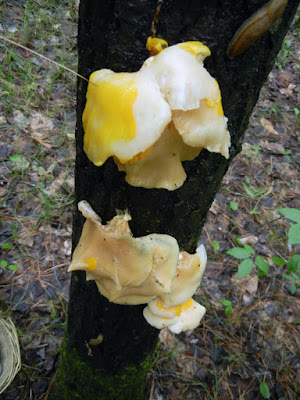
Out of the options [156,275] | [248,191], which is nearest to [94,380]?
[156,275]

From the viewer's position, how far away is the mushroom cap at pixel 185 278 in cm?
129

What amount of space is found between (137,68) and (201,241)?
8.04 ft

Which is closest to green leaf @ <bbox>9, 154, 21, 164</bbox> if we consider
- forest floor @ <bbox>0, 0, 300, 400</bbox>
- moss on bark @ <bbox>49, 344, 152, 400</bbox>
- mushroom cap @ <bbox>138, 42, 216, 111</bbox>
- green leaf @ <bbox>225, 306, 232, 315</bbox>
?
forest floor @ <bbox>0, 0, 300, 400</bbox>

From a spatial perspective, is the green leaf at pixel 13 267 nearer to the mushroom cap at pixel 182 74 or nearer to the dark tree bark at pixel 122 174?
the dark tree bark at pixel 122 174

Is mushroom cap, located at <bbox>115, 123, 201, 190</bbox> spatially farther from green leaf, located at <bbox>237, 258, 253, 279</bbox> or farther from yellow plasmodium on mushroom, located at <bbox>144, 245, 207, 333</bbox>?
green leaf, located at <bbox>237, 258, 253, 279</bbox>

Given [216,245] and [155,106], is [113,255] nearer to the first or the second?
[155,106]

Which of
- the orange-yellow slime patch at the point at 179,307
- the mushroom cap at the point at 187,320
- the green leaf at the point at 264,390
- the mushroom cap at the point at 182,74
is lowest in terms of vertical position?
the green leaf at the point at 264,390

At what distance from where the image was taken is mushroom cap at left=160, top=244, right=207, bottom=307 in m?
1.29

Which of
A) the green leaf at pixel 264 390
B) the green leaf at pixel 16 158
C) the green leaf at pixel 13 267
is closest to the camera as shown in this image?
the green leaf at pixel 264 390

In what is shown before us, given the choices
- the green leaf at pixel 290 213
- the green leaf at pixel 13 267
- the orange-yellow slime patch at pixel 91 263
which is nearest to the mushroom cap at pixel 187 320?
the orange-yellow slime patch at pixel 91 263

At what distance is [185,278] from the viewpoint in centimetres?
129

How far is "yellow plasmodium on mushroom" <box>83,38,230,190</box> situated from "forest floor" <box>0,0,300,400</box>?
6.01 feet

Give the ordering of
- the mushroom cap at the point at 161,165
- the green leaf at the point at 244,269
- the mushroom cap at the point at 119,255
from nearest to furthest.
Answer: the mushroom cap at the point at 161,165
the mushroom cap at the point at 119,255
the green leaf at the point at 244,269

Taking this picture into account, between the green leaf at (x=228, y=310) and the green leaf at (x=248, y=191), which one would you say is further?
the green leaf at (x=248, y=191)
